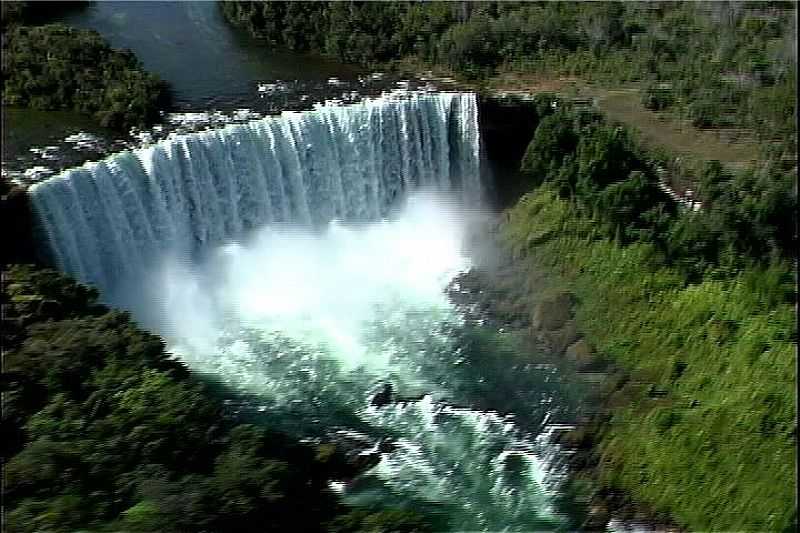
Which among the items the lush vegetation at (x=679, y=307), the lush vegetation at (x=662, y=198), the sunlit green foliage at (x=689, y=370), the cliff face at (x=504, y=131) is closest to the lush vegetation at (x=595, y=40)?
the cliff face at (x=504, y=131)

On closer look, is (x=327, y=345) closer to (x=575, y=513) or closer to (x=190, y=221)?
(x=190, y=221)

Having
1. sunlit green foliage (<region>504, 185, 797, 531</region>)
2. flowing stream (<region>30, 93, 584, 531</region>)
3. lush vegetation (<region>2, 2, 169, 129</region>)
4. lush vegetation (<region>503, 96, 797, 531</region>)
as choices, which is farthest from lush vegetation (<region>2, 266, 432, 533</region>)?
lush vegetation (<region>2, 2, 169, 129</region>)

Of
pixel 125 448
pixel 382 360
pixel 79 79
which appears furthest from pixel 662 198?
pixel 79 79

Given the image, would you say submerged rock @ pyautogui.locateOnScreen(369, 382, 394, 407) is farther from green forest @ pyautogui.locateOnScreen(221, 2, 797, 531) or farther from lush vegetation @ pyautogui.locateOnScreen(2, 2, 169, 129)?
lush vegetation @ pyautogui.locateOnScreen(2, 2, 169, 129)

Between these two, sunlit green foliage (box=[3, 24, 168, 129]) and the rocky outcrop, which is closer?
the rocky outcrop

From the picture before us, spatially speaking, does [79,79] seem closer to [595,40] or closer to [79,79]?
[79,79]
